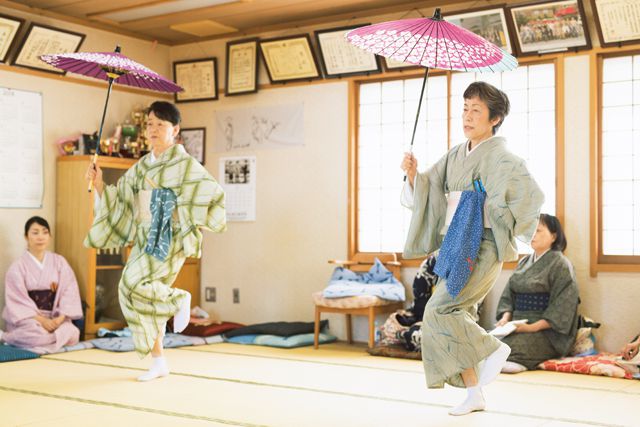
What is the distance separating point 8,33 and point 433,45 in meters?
3.79

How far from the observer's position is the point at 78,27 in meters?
6.92

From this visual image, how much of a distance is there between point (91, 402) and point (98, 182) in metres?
1.35

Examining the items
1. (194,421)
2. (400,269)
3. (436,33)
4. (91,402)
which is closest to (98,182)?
(91,402)

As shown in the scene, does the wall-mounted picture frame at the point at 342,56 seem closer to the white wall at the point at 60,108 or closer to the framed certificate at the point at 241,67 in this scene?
the framed certificate at the point at 241,67

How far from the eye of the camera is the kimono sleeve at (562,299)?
17.4ft

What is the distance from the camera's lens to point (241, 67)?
7270mm

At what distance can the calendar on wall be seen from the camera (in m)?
7.29

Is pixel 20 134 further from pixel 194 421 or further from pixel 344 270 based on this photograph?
pixel 194 421

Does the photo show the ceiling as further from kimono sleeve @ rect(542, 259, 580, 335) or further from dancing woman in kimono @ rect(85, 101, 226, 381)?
kimono sleeve @ rect(542, 259, 580, 335)

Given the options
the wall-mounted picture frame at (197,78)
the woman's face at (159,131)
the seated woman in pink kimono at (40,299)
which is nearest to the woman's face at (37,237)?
the seated woman in pink kimono at (40,299)

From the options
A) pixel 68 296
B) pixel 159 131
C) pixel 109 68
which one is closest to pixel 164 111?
pixel 159 131

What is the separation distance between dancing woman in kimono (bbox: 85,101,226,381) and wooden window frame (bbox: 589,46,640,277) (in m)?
2.48

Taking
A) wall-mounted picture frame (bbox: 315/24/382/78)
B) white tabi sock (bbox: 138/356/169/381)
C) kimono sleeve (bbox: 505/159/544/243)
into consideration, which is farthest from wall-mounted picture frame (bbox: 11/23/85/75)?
kimono sleeve (bbox: 505/159/544/243)

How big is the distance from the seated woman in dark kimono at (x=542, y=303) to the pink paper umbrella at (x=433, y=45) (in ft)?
6.38
